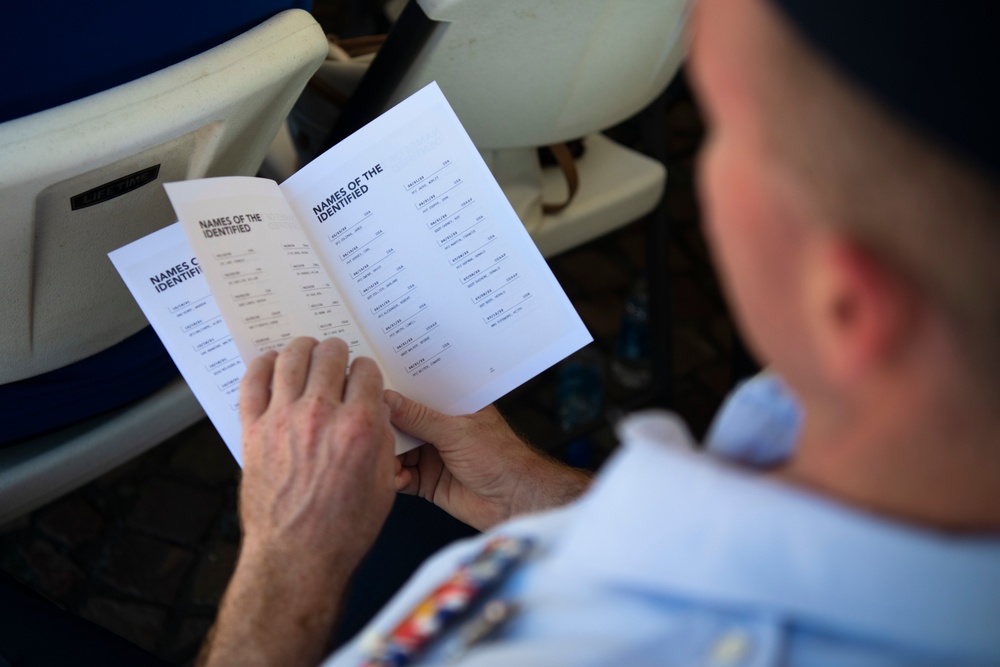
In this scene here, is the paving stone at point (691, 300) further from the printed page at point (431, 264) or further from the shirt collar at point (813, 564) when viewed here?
the shirt collar at point (813, 564)

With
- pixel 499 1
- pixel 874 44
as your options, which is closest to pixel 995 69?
pixel 874 44

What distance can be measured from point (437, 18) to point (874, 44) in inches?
34.2

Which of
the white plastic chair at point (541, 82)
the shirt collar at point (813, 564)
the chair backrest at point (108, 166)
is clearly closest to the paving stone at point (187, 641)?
the chair backrest at point (108, 166)

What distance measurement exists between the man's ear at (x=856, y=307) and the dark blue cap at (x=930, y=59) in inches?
2.6

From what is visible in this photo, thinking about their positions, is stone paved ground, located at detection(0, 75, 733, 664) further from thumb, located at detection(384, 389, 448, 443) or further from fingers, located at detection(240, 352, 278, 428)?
fingers, located at detection(240, 352, 278, 428)

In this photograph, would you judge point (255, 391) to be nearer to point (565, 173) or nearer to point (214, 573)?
point (565, 173)

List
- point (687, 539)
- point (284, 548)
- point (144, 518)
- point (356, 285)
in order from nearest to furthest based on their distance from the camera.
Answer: point (687, 539) < point (284, 548) < point (356, 285) < point (144, 518)

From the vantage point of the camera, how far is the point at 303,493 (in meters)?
0.99

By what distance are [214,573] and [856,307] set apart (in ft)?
Result: 5.67

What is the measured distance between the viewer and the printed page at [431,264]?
1.18 m

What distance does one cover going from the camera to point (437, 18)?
1257mm

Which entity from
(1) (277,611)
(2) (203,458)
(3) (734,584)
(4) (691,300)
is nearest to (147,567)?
(2) (203,458)

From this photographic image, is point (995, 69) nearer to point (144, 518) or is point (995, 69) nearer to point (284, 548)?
point (284, 548)

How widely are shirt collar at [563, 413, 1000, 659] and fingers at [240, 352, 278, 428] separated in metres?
0.53
